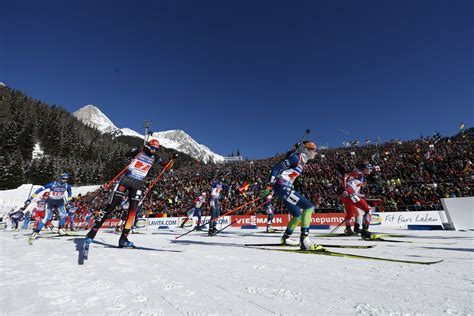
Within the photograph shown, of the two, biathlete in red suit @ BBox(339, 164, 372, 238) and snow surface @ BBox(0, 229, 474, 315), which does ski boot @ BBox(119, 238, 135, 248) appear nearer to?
snow surface @ BBox(0, 229, 474, 315)

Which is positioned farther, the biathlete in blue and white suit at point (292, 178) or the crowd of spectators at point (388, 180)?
the crowd of spectators at point (388, 180)

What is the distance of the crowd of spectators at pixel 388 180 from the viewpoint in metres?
16.9

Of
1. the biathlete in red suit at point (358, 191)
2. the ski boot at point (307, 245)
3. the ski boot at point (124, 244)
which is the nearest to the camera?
the ski boot at point (307, 245)

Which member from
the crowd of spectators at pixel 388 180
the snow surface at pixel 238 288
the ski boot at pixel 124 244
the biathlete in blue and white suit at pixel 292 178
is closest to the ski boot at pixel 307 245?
the biathlete in blue and white suit at pixel 292 178

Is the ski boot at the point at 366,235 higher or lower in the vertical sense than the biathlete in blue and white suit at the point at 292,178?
lower

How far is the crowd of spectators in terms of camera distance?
664 inches

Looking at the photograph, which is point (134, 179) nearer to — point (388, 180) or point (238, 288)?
point (238, 288)

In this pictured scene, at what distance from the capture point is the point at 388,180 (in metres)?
21.0

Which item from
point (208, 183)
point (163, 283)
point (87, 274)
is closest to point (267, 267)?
point (163, 283)

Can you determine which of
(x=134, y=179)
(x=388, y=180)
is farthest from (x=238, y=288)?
(x=388, y=180)

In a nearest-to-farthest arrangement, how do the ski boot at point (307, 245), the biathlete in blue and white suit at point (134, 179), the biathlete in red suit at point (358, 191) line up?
the ski boot at point (307, 245) < the biathlete in blue and white suit at point (134, 179) < the biathlete in red suit at point (358, 191)

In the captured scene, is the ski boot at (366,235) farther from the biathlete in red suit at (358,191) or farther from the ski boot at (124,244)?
the ski boot at (124,244)

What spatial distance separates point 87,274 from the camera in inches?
133

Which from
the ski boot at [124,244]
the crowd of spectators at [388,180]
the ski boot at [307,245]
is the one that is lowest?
the ski boot at [124,244]
